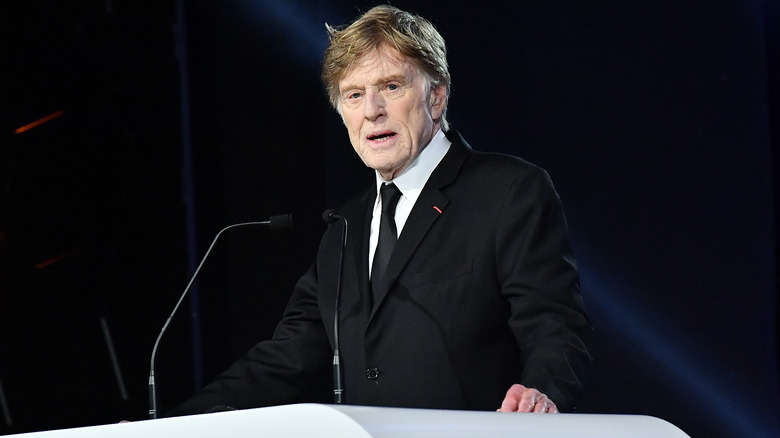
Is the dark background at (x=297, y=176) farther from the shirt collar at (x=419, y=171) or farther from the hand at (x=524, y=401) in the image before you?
the hand at (x=524, y=401)

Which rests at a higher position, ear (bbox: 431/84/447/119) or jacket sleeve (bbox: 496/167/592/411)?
ear (bbox: 431/84/447/119)

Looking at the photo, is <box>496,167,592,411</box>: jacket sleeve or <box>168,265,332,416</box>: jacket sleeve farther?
<box>168,265,332,416</box>: jacket sleeve

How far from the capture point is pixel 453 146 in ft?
7.22

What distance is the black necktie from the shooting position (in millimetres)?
2066

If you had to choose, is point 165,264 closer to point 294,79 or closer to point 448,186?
point 294,79

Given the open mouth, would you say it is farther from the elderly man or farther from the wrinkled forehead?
the wrinkled forehead

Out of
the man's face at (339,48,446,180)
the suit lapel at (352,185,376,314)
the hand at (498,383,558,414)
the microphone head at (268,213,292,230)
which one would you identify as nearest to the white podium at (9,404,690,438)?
the hand at (498,383,558,414)

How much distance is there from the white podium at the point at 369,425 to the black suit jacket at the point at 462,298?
1.74 feet

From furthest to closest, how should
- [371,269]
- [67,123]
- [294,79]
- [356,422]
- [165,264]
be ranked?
[294,79]
[165,264]
[67,123]
[371,269]
[356,422]

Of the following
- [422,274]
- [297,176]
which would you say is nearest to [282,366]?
[422,274]

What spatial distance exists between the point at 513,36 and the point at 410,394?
187cm

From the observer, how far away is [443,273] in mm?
1989

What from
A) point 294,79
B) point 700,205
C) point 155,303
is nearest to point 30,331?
point 155,303

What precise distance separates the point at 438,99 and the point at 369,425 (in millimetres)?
1368
